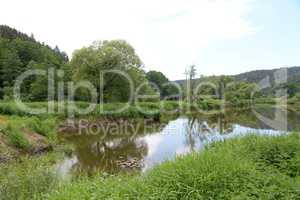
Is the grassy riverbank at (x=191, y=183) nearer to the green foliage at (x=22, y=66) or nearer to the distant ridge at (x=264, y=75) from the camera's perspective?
the green foliage at (x=22, y=66)

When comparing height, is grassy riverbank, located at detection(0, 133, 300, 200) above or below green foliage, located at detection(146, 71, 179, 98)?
below

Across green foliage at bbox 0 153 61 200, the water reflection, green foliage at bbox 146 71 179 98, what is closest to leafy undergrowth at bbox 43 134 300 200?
green foliage at bbox 0 153 61 200

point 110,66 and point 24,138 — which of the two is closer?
point 24,138

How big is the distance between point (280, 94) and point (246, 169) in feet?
198

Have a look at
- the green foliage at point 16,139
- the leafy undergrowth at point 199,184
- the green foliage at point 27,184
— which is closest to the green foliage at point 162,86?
the green foliage at point 16,139

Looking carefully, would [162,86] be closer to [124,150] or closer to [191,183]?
[124,150]

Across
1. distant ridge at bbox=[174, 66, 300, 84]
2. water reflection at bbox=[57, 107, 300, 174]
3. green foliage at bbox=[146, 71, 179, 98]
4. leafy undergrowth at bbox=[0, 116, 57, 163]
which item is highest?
distant ridge at bbox=[174, 66, 300, 84]

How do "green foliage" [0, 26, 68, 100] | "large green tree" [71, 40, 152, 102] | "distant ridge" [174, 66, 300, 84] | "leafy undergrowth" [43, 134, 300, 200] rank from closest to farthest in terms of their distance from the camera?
"leafy undergrowth" [43, 134, 300, 200], "large green tree" [71, 40, 152, 102], "green foliage" [0, 26, 68, 100], "distant ridge" [174, 66, 300, 84]

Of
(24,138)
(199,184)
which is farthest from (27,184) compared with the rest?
(24,138)

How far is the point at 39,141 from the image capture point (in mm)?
13047

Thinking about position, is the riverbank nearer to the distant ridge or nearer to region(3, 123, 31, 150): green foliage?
region(3, 123, 31, 150): green foliage

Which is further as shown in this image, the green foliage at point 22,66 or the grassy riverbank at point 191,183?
the green foliage at point 22,66

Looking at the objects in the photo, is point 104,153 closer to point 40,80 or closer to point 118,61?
point 118,61

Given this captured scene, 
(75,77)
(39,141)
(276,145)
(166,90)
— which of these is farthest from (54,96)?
(166,90)
